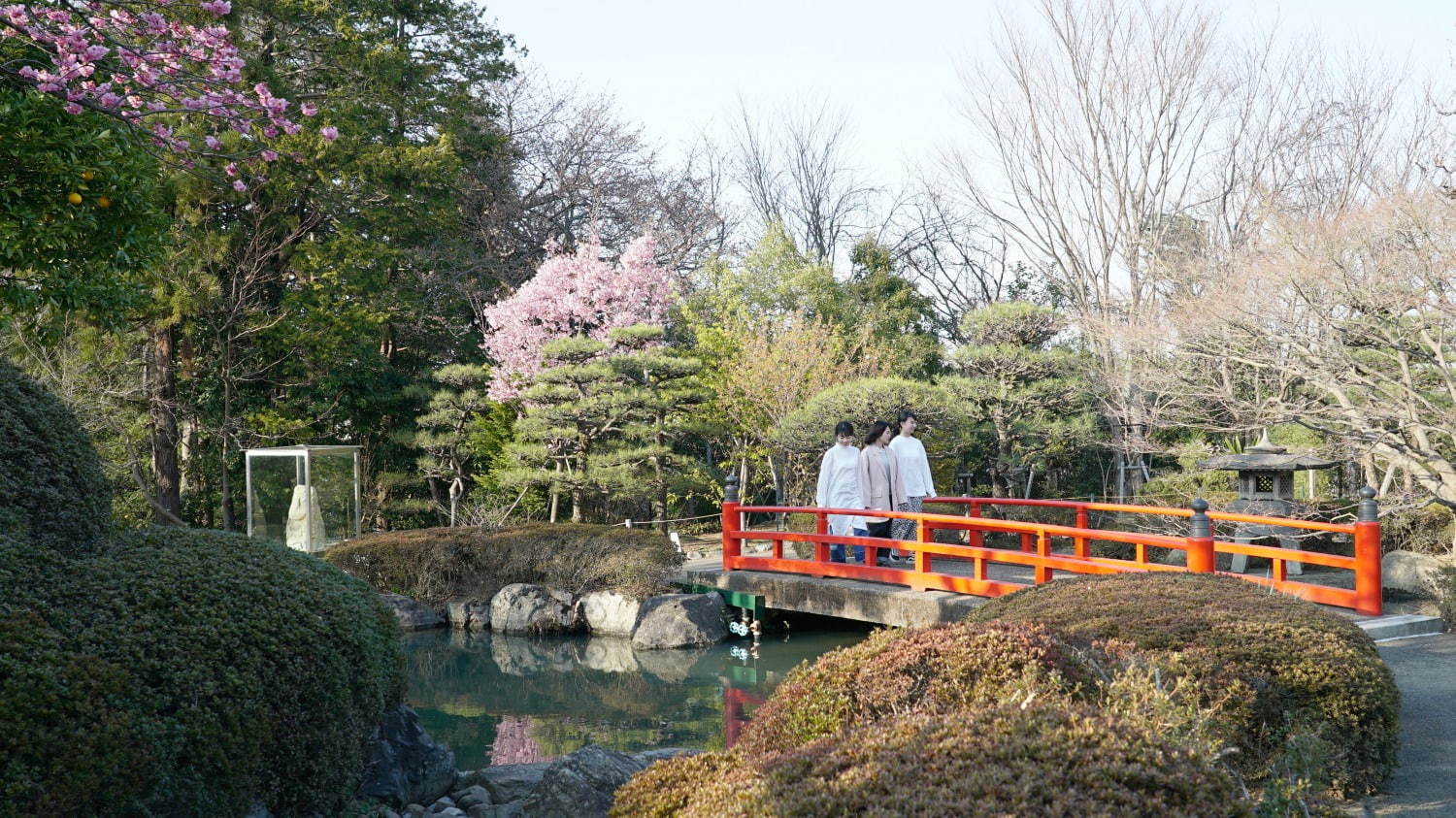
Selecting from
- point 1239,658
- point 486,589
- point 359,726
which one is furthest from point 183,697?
point 486,589

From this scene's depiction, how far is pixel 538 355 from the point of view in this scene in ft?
53.3

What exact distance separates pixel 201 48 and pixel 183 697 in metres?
3.26

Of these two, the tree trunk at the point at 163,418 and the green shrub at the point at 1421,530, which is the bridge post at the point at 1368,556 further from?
the tree trunk at the point at 163,418

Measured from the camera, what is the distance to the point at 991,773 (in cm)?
256

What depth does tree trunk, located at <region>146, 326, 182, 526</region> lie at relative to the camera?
613 inches

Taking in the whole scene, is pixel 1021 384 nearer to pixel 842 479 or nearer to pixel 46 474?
pixel 842 479

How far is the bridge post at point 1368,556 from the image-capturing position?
716cm

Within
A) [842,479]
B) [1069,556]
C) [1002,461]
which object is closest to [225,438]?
[842,479]

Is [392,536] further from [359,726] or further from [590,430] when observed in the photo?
[359,726]

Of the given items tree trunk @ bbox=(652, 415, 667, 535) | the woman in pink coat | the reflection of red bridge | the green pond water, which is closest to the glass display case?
the green pond water

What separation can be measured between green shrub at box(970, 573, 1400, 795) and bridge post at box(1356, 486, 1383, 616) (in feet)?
8.38

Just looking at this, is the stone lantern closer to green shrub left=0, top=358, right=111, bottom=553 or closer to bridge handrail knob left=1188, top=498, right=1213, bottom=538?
bridge handrail knob left=1188, top=498, right=1213, bottom=538

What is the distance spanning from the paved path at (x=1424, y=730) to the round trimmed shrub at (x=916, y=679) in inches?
51.9

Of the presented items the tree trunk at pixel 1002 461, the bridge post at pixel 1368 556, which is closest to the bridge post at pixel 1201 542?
the bridge post at pixel 1368 556
